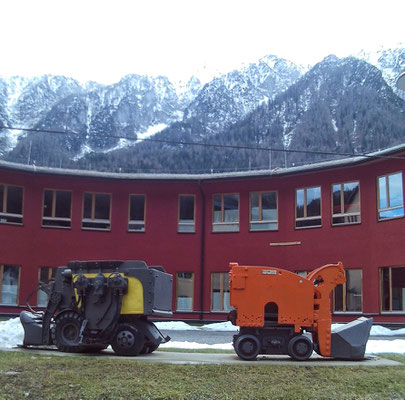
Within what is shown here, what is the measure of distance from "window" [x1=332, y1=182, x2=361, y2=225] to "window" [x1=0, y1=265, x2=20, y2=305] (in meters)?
12.1

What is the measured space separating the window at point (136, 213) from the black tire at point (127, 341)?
1419 centimetres

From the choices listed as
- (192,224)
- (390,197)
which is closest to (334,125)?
(192,224)

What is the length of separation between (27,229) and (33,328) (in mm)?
13138

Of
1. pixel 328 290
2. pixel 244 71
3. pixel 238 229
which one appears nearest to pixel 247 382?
pixel 328 290

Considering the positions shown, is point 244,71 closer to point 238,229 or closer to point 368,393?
point 238,229

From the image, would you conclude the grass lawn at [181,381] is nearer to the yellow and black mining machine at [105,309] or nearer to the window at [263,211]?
the yellow and black mining machine at [105,309]

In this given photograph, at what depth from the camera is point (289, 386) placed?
8852mm

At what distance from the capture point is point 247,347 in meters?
11.1

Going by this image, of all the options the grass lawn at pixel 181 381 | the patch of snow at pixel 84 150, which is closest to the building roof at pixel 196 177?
the grass lawn at pixel 181 381

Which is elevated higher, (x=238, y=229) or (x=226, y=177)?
(x=226, y=177)

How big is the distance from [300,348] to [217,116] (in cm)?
13726

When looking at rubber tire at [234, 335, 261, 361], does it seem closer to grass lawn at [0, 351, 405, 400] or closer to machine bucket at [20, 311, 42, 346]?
grass lawn at [0, 351, 405, 400]

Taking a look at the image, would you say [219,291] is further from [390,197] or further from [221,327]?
[390,197]

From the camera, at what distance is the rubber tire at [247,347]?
1104cm
